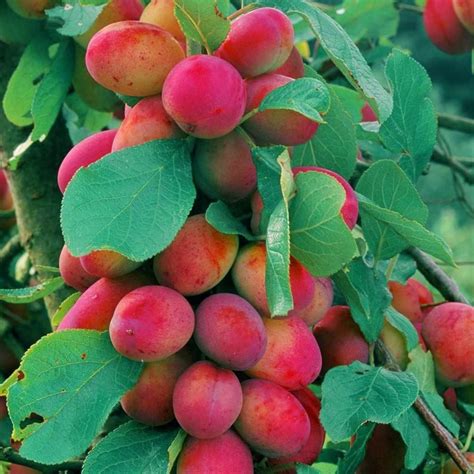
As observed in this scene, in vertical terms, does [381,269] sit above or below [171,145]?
below

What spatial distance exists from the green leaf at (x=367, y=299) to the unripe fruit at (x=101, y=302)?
131mm

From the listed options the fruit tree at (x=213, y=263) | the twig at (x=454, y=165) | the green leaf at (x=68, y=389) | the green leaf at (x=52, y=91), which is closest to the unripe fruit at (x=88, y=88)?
the green leaf at (x=52, y=91)

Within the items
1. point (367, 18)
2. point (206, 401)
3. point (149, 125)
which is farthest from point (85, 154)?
point (367, 18)

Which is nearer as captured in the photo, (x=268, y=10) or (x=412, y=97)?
(x=268, y=10)

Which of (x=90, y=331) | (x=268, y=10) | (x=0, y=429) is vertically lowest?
(x=0, y=429)

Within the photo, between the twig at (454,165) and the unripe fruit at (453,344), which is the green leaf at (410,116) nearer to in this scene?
the unripe fruit at (453,344)

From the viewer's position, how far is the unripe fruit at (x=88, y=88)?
685 millimetres

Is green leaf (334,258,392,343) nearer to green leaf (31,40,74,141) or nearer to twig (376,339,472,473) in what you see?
twig (376,339,472,473)

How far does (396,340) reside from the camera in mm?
Result: 576

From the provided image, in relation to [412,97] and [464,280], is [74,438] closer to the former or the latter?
[412,97]

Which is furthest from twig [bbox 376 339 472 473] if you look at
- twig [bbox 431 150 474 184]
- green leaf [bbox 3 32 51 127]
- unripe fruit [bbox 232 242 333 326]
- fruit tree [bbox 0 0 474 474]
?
twig [bbox 431 150 474 184]

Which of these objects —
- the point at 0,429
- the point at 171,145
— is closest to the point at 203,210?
the point at 171,145

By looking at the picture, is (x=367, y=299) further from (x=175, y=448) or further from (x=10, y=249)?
(x=10, y=249)

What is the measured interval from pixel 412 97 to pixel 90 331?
25cm
